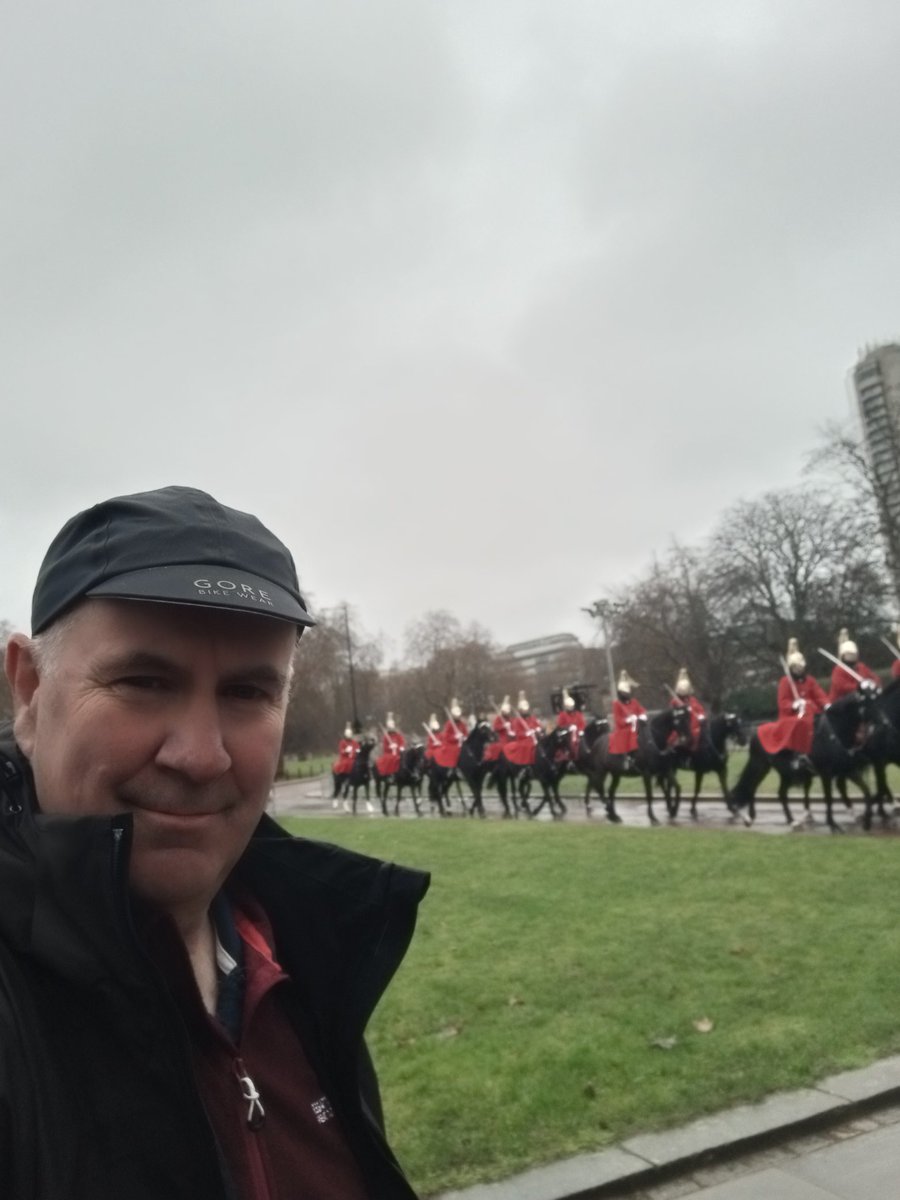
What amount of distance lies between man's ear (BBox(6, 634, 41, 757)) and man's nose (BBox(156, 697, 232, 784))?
249mm

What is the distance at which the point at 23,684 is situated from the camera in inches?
62.7

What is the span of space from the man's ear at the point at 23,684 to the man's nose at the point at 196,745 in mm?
249

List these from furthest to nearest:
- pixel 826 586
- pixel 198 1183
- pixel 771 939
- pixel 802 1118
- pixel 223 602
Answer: pixel 826 586
pixel 771 939
pixel 802 1118
pixel 223 602
pixel 198 1183

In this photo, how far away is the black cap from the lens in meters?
1.42

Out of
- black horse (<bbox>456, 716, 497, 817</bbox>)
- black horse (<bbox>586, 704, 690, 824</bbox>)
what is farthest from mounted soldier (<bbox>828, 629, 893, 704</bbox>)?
black horse (<bbox>456, 716, 497, 817</bbox>)

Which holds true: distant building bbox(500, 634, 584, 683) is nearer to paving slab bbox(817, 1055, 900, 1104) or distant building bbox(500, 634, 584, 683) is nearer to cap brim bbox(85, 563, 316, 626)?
paving slab bbox(817, 1055, 900, 1104)

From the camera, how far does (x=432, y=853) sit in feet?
49.5

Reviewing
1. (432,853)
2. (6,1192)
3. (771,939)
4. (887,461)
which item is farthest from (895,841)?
(887,461)

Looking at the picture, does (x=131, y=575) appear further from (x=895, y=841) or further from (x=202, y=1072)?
(x=895, y=841)

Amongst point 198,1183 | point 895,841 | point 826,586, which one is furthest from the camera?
point 826,586

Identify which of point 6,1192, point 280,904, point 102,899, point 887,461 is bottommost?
point 6,1192

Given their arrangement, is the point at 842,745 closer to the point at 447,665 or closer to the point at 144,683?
the point at 144,683

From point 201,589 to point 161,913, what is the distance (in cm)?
49

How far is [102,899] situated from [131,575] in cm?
46
